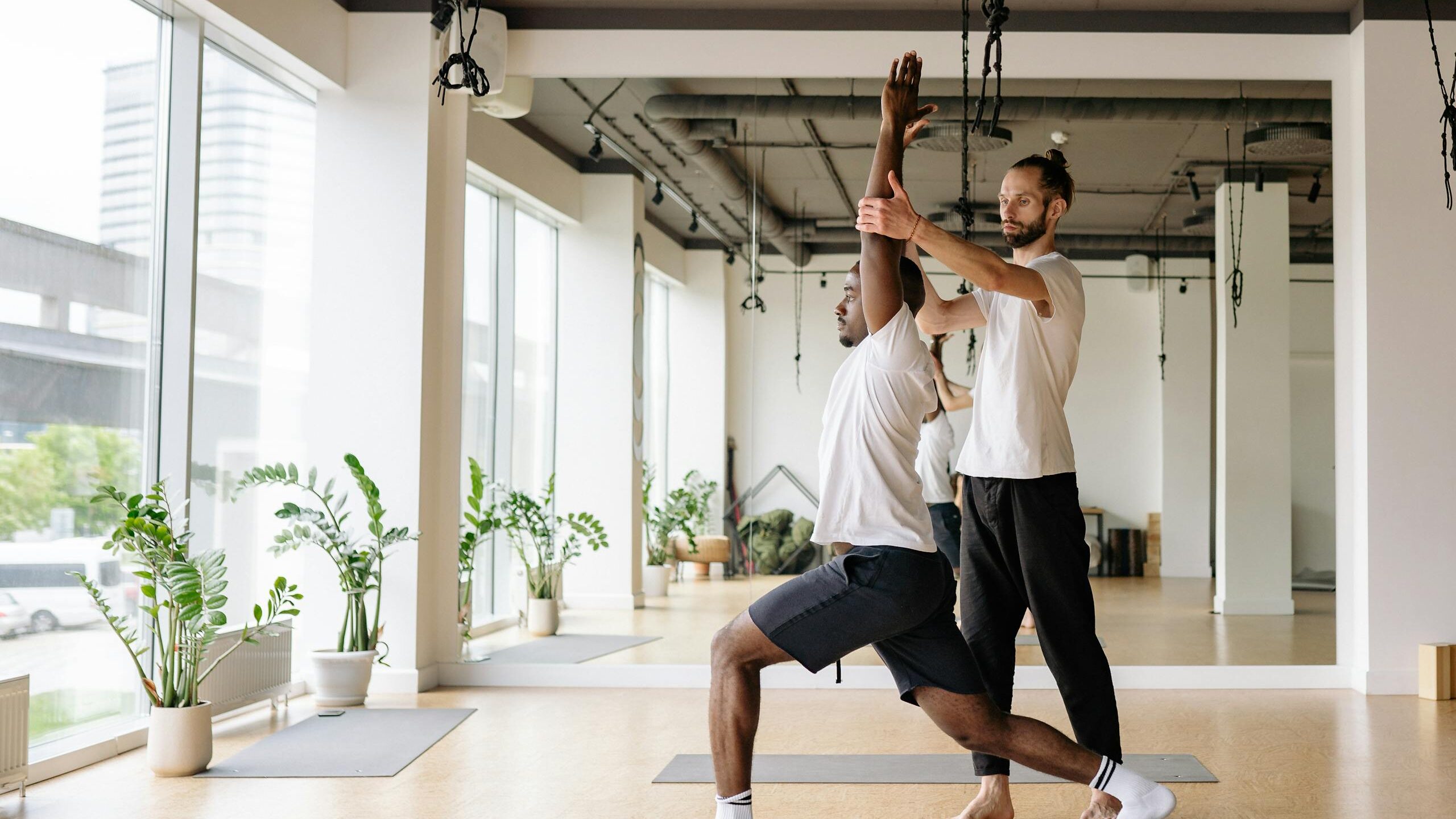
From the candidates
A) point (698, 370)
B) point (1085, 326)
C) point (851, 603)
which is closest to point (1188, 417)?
point (1085, 326)

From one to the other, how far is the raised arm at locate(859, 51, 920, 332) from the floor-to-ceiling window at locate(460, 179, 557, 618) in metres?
4.68

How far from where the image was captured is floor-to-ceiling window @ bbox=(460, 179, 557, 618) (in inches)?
277

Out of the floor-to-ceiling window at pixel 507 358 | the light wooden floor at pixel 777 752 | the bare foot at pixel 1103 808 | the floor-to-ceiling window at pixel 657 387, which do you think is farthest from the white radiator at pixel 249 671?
the bare foot at pixel 1103 808

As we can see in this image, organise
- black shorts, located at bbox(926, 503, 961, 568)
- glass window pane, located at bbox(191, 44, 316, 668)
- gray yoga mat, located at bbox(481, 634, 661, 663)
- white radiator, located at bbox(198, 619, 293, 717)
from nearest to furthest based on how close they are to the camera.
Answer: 1. white radiator, located at bbox(198, 619, 293, 717)
2. glass window pane, located at bbox(191, 44, 316, 668)
3. black shorts, located at bbox(926, 503, 961, 568)
4. gray yoga mat, located at bbox(481, 634, 661, 663)

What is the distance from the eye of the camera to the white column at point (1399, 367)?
5496mm

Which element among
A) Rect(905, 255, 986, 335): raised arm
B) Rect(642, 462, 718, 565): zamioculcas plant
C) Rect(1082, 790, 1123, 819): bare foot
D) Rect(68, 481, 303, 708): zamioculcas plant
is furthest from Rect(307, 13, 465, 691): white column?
Rect(1082, 790, 1123, 819): bare foot

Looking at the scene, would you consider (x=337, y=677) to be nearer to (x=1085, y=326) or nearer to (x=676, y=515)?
(x=676, y=515)

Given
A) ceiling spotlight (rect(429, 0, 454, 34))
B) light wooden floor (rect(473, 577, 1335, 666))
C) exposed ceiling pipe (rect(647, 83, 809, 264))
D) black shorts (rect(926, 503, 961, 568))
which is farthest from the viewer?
exposed ceiling pipe (rect(647, 83, 809, 264))

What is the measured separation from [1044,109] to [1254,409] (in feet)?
6.46

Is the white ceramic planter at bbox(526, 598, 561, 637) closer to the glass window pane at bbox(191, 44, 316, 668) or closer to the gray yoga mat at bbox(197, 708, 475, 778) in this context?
the glass window pane at bbox(191, 44, 316, 668)

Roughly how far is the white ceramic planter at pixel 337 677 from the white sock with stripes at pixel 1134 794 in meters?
3.29

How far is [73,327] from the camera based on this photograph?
13.5ft

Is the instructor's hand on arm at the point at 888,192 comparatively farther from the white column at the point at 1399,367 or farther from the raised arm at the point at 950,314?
the white column at the point at 1399,367

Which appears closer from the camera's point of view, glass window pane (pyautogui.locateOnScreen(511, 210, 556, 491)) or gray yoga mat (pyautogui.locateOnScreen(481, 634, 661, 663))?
gray yoga mat (pyautogui.locateOnScreen(481, 634, 661, 663))
